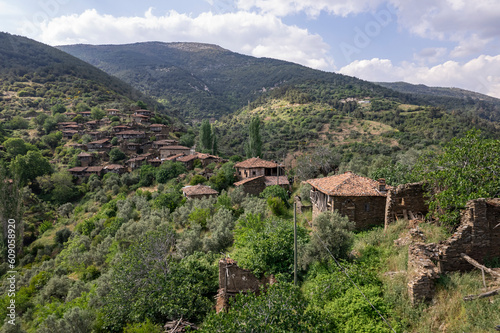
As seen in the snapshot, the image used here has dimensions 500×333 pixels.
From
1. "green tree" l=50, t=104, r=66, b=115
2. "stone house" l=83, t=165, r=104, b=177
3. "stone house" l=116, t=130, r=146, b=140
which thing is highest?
"green tree" l=50, t=104, r=66, b=115

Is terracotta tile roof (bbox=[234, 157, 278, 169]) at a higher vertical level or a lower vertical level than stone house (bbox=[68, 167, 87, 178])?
higher

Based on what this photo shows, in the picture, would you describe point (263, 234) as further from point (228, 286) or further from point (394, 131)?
point (394, 131)

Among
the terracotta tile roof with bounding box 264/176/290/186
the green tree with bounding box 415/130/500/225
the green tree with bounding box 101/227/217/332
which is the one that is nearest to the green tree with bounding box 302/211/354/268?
the green tree with bounding box 415/130/500/225

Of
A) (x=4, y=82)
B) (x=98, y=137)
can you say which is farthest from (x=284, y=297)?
(x=4, y=82)

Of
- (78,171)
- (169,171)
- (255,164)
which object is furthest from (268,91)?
(255,164)

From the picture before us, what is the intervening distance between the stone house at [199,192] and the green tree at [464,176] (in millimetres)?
24341

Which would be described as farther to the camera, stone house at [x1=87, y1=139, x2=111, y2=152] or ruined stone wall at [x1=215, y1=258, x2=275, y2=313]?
stone house at [x1=87, y1=139, x2=111, y2=152]

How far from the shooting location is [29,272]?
27469mm

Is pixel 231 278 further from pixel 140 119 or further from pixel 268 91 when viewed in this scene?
pixel 268 91

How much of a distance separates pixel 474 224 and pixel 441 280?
2.27m

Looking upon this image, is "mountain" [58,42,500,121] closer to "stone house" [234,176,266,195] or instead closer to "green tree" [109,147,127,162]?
"green tree" [109,147,127,162]

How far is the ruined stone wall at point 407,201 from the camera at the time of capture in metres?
14.1

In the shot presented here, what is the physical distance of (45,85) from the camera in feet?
302

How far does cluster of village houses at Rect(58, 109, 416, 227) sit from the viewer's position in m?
16.5
